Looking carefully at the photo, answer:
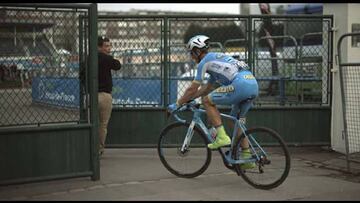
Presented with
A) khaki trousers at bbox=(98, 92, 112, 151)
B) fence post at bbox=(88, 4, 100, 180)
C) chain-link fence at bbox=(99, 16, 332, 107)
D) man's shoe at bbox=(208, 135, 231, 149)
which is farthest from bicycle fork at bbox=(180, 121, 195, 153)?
chain-link fence at bbox=(99, 16, 332, 107)

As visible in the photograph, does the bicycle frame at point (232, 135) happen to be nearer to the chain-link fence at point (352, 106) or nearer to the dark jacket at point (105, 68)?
the dark jacket at point (105, 68)

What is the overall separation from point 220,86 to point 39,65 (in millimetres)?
2260

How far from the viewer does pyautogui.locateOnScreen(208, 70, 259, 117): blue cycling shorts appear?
6488 mm

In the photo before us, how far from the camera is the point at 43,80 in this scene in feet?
22.5

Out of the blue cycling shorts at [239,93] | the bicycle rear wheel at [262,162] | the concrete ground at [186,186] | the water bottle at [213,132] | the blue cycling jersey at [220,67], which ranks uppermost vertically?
the blue cycling jersey at [220,67]

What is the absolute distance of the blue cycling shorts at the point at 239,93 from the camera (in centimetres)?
649

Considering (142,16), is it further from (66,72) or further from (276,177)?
(276,177)

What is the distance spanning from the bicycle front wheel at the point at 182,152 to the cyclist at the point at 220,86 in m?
0.31

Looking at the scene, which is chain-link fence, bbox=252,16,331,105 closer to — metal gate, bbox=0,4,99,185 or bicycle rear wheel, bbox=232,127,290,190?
bicycle rear wheel, bbox=232,127,290,190

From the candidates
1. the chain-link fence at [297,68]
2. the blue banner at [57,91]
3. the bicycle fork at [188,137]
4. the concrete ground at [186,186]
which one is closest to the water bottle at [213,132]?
the bicycle fork at [188,137]

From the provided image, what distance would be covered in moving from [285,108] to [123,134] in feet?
8.91

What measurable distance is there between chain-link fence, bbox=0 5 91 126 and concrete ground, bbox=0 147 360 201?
84cm

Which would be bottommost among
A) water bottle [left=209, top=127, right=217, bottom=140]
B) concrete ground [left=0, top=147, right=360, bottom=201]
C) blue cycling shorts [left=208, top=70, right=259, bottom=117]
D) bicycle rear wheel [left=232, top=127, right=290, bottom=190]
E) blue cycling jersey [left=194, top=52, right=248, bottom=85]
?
concrete ground [left=0, top=147, right=360, bottom=201]

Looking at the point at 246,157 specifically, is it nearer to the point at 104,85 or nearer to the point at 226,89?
the point at 226,89
